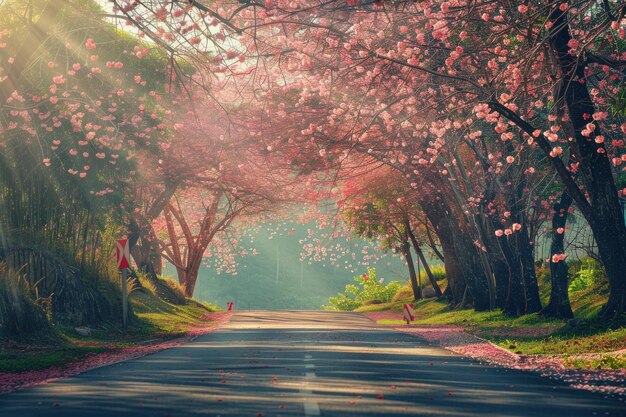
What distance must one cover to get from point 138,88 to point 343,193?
13224mm

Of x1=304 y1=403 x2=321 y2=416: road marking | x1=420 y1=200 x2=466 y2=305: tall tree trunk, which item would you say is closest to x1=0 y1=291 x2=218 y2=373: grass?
x1=304 y1=403 x2=321 y2=416: road marking

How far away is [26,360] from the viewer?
49.6 ft

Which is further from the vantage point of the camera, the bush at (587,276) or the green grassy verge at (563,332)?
the bush at (587,276)

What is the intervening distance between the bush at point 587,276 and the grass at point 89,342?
1489cm

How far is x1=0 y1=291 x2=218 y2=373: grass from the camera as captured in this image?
15234mm

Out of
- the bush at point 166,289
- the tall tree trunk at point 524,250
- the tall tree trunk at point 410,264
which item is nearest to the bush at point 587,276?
the tall tree trunk at point 524,250

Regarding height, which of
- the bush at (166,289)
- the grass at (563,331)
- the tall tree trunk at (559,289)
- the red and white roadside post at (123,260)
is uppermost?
the bush at (166,289)

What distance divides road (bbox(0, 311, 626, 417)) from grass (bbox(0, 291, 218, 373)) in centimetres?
158

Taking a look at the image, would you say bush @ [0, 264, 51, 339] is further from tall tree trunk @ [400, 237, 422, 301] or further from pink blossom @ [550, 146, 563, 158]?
tall tree trunk @ [400, 237, 422, 301]

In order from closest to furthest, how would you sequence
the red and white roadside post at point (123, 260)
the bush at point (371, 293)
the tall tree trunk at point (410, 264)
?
the red and white roadside post at point (123, 260) → the tall tree trunk at point (410, 264) → the bush at point (371, 293)

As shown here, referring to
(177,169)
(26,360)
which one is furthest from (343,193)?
(26,360)

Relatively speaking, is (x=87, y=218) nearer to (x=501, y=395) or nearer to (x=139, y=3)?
(x=139, y=3)

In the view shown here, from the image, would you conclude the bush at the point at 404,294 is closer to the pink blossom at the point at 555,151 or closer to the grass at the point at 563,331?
the grass at the point at 563,331

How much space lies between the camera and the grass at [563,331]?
52.2 ft
